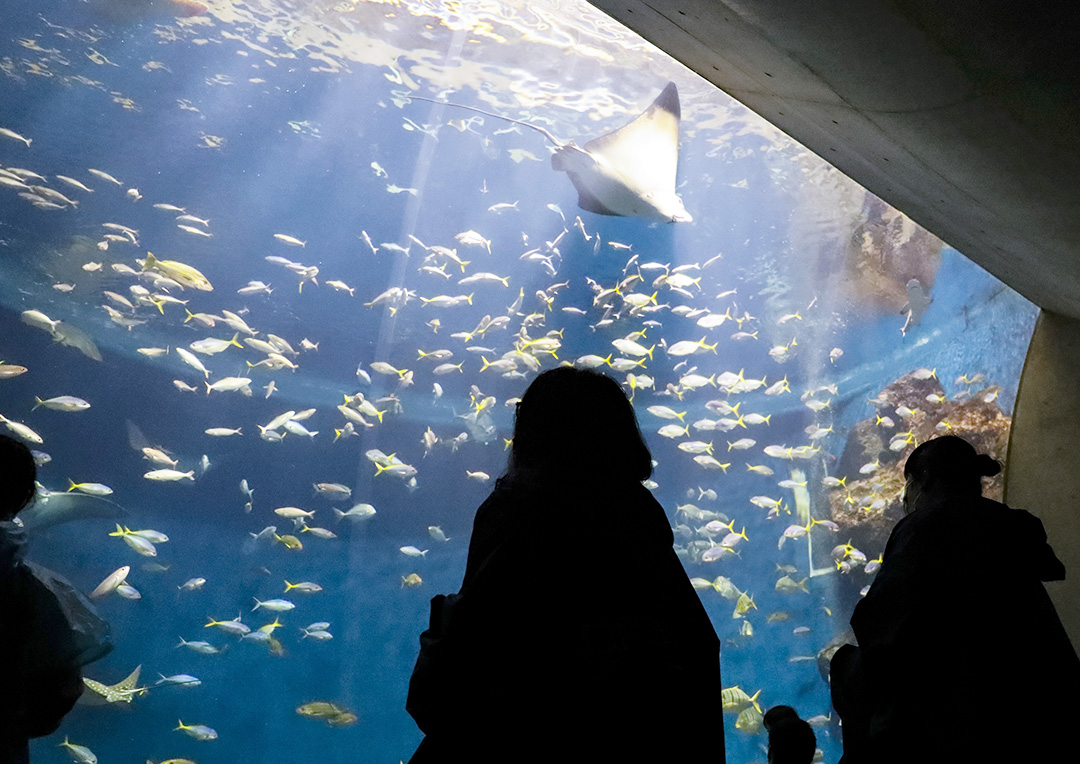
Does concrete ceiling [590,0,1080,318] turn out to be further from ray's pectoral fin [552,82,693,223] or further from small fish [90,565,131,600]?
small fish [90,565,131,600]

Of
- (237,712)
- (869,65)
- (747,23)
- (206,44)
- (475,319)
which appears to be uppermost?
(206,44)

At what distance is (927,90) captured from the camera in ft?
5.14

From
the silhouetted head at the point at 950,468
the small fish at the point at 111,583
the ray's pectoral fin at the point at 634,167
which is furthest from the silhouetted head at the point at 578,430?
the small fish at the point at 111,583

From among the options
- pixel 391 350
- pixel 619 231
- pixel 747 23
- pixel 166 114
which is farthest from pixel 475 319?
pixel 747 23

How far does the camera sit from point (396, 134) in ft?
67.2

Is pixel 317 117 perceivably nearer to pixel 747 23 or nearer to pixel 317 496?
pixel 317 496

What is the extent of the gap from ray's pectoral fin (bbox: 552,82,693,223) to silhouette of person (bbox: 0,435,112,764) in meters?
7.23

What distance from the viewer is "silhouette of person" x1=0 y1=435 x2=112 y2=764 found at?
5.35ft

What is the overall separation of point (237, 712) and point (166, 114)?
15.0 m

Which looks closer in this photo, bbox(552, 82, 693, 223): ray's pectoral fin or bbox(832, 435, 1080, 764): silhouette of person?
bbox(832, 435, 1080, 764): silhouette of person

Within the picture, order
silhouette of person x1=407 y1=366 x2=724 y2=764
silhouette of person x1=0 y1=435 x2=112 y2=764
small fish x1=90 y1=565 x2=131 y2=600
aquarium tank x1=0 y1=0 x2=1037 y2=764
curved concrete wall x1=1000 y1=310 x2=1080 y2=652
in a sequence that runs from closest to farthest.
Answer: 1. silhouette of person x1=407 y1=366 x2=724 y2=764
2. silhouette of person x1=0 y1=435 x2=112 y2=764
3. curved concrete wall x1=1000 y1=310 x2=1080 y2=652
4. small fish x1=90 y1=565 x2=131 y2=600
5. aquarium tank x1=0 y1=0 x2=1037 y2=764

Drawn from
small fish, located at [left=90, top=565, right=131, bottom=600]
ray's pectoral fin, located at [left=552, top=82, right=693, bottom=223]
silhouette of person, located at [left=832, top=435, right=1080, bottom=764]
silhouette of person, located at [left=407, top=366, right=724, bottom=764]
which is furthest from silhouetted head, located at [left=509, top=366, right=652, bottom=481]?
small fish, located at [left=90, top=565, right=131, bottom=600]

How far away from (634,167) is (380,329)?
512 inches

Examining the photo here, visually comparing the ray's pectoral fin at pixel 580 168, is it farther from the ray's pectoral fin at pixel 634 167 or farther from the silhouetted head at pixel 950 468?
the silhouetted head at pixel 950 468
